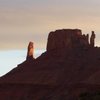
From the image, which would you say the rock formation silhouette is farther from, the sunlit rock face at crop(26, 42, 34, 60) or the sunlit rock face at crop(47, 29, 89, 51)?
the sunlit rock face at crop(26, 42, 34, 60)

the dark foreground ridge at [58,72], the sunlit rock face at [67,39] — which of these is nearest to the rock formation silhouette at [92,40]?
the dark foreground ridge at [58,72]

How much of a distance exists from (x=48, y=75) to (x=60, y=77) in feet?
13.2

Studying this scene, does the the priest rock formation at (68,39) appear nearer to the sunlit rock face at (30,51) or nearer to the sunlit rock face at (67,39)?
the sunlit rock face at (67,39)

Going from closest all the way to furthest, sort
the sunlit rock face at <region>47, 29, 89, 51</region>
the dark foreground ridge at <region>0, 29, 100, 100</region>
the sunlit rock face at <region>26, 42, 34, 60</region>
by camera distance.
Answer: the dark foreground ridge at <region>0, 29, 100, 100</region>, the sunlit rock face at <region>47, 29, 89, 51</region>, the sunlit rock face at <region>26, 42, 34, 60</region>

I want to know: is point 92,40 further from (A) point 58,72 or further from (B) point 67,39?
(A) point 58,72

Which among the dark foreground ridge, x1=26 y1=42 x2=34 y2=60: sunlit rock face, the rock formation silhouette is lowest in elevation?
the dark foreground ridge

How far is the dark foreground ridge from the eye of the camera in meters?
132

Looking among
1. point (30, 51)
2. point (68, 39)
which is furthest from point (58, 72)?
point (30, 51)

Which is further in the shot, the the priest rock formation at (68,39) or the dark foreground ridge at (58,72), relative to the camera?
the the priest rock formation at (68,39)

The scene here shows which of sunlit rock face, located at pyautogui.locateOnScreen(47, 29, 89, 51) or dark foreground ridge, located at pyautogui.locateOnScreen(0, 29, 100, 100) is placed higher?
sunlit rock face, located at pyautogui.locateOnScreen(47, 29, 89, 51)

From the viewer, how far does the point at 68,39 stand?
161 m

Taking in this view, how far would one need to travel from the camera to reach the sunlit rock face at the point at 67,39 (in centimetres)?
15862

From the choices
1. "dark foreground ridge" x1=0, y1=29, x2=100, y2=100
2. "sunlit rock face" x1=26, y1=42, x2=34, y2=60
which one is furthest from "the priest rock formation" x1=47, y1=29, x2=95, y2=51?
"sunlit rock face" x1=26, y1=42, x2=34, y2=60

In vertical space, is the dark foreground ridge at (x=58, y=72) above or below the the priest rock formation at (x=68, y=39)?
below
